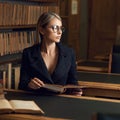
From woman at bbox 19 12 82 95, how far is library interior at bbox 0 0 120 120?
0.20m

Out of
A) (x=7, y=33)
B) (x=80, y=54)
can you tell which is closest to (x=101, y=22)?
(x=80, y=54)

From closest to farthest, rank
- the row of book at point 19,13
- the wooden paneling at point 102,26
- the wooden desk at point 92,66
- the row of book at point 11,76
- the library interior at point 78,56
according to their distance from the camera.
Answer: the library interior at point 78,56 < the row of book at point 11,76 < the wooden desk at point 92,66 < the row of book at point 19,13 < the wooden paneling at point 102,26

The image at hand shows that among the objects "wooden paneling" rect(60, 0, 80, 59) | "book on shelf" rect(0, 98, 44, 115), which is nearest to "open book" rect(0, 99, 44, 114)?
"book on shelf" rect(0, 98, 44, 115)

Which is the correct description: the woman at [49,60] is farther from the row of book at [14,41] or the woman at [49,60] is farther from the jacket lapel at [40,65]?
the row of book at [14,41]

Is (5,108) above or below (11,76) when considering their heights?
above

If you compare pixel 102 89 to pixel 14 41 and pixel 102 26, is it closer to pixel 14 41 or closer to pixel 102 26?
pixel 14 41

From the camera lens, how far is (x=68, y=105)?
245 cm

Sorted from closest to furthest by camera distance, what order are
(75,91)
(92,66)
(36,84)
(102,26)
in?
(36,84) → (75,91) → (92,66) → (102,26)

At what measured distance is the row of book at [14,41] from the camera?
15.9ft

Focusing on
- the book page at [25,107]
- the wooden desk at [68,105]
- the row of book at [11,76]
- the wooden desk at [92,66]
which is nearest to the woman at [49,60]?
the wooden desk at [68,105]

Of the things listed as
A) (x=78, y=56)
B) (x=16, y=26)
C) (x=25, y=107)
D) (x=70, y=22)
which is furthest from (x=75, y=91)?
(x=78, y=56)

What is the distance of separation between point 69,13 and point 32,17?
6.12 feet

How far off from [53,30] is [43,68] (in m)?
0.32

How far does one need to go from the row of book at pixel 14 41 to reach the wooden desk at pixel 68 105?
6.67 ft
